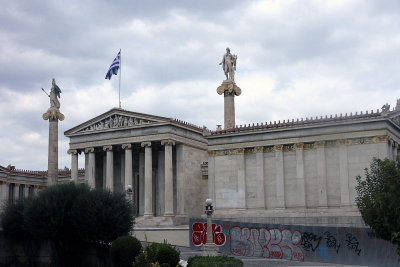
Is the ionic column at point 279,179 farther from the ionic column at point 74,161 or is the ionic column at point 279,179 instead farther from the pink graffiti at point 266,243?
the ionic column at point 74,161

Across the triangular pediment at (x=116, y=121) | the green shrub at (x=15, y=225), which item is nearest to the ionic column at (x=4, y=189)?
the triangular pediment at (x=116, y=121)

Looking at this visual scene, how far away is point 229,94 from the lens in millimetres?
57812

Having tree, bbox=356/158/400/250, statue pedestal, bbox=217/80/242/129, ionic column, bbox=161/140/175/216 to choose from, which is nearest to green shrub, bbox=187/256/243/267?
tree, bbox=356/158/400/250

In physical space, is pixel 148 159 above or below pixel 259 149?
below

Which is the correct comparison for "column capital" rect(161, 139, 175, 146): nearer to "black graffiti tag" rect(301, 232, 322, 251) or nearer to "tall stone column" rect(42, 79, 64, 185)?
"tall stone column" rect(42, 79, 64, 185)

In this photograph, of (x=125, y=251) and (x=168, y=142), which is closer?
(x=125, y=251)

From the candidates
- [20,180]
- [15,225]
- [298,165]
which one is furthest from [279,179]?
[20,180]

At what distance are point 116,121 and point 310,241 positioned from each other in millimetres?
31275

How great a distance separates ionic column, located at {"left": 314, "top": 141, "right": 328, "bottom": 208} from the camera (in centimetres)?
4539

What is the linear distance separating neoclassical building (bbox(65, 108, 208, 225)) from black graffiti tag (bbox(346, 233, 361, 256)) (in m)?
24.3

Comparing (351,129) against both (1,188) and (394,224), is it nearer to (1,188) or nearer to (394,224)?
(394,224)

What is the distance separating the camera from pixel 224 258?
82.4ft

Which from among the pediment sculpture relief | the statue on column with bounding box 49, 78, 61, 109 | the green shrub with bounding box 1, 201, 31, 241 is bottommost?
the green shrub with bounding box 1, 201, 31, 241

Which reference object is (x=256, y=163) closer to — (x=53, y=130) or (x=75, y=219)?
(x=75, y=219)
